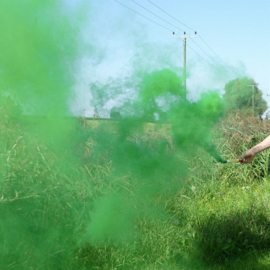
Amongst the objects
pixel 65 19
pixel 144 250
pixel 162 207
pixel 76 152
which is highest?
pixel 65 19

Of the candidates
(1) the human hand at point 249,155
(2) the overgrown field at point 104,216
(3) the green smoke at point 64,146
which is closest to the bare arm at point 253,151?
(1) the human hand at point 249,155

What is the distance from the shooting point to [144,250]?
333cm

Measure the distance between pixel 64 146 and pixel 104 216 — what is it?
2.63 ft

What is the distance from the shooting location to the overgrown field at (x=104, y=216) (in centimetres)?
264

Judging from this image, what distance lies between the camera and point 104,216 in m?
3.33

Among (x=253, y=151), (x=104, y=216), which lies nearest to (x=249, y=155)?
(x=253, y=151)

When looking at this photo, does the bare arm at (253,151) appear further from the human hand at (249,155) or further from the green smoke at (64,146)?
the green smoke at (64,146)

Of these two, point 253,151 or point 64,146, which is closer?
point 64,146

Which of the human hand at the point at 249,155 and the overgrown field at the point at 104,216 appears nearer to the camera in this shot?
the overgrown field at the point at 104,216

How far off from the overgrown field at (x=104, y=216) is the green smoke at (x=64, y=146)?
0.01 m

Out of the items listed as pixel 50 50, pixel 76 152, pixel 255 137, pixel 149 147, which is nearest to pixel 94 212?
pixel 76 152

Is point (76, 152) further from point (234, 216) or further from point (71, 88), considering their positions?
point (234, 216)

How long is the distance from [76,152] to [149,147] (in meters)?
0.75

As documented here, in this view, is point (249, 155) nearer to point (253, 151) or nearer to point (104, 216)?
point (253, 151)
